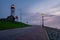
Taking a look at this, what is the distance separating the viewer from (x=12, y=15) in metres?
102

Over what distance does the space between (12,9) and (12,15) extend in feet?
11.6

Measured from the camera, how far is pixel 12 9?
99562mm
